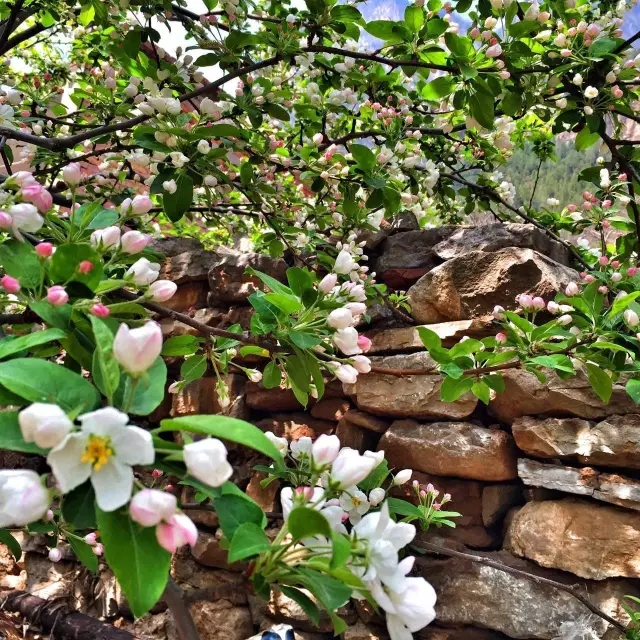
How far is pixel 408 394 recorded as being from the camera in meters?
2.19

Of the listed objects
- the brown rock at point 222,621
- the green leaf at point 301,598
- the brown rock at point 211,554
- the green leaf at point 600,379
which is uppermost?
the green leaf at point 301,598

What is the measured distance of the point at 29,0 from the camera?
206 cm

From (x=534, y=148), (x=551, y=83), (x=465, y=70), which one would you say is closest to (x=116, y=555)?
(x=465, y=70)

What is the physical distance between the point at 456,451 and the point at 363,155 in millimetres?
1204

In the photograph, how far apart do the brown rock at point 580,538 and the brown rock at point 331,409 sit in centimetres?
83

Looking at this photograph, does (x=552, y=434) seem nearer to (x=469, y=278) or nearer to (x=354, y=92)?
(x=469, y=278)

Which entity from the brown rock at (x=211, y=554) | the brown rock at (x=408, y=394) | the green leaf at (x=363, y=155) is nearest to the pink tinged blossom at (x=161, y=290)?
the green leaf at (x=363, y=155)

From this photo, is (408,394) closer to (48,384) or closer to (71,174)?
(71,174)

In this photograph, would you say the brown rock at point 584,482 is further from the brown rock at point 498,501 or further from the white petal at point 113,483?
the white petal at point 113,483

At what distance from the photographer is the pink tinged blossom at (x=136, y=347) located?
45cm

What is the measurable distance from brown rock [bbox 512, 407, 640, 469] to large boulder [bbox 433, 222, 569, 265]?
0.73 metres

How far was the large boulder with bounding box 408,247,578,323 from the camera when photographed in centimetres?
200

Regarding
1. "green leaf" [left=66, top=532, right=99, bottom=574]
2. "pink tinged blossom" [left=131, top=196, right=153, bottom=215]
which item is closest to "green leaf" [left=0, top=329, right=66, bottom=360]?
"pink tinged blossom" [left=131, top=196, right=153, bottom=215]

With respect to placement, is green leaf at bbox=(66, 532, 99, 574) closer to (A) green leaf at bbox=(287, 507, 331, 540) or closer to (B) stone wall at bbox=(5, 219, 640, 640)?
(A) green leaf at bbox=(287, 507, 331, 540)
